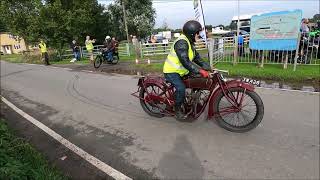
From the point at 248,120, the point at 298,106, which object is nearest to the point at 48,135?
the point at 248,120

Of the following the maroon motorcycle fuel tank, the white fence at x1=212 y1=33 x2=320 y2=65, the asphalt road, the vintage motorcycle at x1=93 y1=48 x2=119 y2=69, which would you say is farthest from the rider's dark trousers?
the vintage motorcycle at x1=93 y1=48 x2=119 y2=69

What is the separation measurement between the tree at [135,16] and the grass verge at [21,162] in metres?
31.3

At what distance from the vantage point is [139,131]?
570 centimetres

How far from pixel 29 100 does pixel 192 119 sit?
5502 millimetres

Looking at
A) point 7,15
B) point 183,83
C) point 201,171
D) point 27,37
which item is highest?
point 7,15

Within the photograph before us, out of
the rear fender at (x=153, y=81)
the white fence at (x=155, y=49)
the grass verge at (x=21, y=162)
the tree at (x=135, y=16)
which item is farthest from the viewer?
the tree at (x=135, y=16)

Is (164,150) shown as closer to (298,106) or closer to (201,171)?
(201,171)

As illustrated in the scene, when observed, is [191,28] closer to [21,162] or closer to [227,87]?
[227,87]

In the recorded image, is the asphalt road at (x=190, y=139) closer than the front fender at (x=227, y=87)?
Yes

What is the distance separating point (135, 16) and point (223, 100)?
31.7m

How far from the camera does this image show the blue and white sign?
34.6 ft

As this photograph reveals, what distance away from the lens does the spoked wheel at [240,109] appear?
5148mm

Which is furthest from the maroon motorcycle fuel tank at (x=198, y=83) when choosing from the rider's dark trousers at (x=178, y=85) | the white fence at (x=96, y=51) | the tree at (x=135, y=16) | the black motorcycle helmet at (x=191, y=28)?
the tree at (x=135, y=16)

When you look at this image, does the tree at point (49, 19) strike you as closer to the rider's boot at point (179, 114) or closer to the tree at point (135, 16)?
the tree at point (135, 16)
